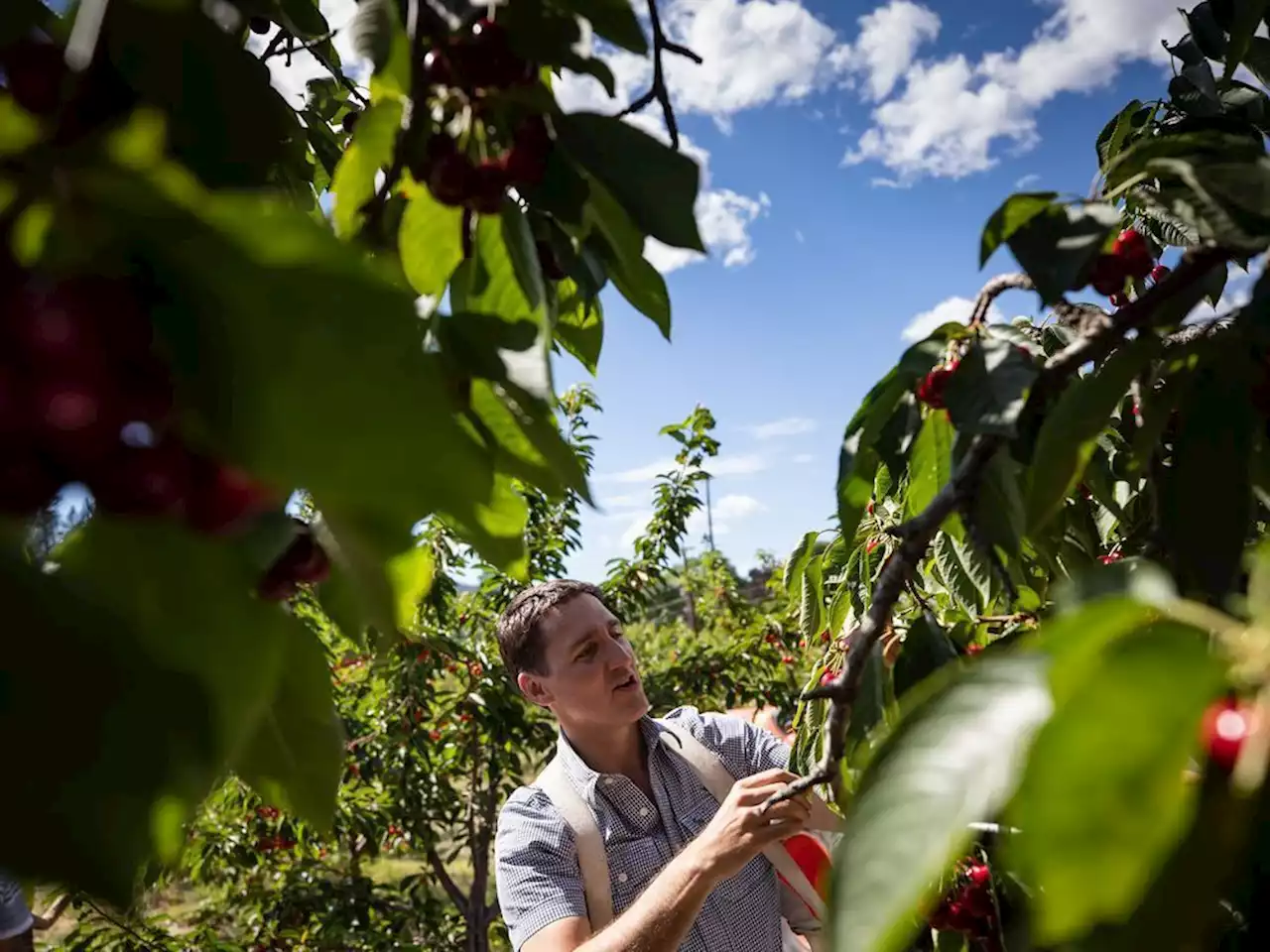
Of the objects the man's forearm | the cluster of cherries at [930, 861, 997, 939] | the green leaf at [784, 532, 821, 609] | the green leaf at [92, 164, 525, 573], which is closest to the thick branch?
the man's forearm

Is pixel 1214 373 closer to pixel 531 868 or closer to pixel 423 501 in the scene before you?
pixel 423 501

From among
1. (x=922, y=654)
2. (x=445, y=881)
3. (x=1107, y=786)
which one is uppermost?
(x=922, y=654)

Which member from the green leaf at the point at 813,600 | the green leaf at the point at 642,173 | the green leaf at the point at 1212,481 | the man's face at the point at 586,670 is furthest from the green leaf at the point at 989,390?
the man's face at the point at 586,670

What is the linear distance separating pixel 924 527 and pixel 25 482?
1.85 ft

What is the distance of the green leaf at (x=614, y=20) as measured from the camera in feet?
2.38

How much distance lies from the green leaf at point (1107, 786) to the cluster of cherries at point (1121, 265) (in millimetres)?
679

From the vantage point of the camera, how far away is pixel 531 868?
2.34 metres

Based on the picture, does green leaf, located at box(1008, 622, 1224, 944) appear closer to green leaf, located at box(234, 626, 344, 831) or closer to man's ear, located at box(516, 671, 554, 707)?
green leaf, located at box(234, 626, 344, 831)

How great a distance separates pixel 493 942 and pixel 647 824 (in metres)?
4.33

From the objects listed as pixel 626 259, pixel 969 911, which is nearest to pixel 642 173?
pixel 626 259

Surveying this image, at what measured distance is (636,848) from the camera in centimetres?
248

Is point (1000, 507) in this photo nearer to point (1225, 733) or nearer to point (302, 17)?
point (1225, 733)

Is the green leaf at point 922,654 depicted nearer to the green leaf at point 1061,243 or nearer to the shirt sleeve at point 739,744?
the green leaf at point 1061,243

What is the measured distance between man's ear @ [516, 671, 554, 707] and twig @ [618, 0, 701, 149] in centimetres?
213
